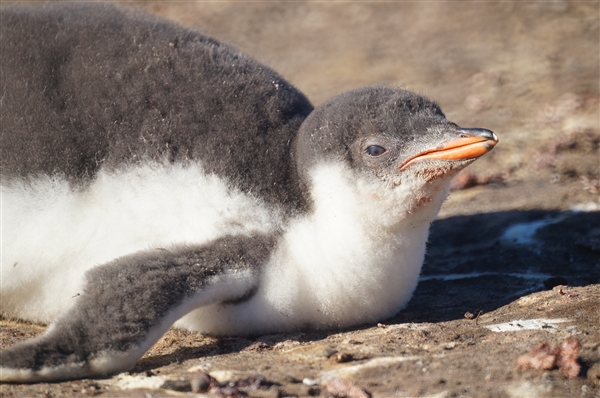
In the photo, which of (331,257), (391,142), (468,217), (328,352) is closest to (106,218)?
(331,257)

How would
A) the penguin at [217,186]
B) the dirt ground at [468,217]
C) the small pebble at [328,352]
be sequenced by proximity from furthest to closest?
the penguin at [217,186], the small pebble at [328,352], the dirt ground at [468,217]

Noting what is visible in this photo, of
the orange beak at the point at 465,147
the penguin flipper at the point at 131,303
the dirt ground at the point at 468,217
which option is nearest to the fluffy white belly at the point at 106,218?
the penguin flipper at the point at 131,303

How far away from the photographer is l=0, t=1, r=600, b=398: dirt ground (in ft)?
11.8

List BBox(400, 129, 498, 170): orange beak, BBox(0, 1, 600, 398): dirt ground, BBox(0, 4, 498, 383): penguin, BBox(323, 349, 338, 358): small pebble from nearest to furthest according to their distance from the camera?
1. BBox(0, 1, 600, 398): dirt ground
2. BBox(323, 349, 338, 358): small pebble
3. BBox(400, 129, 498, 170): orange beak
4. BBox(0, 4, 498, 383): penguin

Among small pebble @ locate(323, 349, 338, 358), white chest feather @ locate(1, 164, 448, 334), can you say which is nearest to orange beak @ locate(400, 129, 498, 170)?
white chest feather @ locate(1, 164, 448, 334)

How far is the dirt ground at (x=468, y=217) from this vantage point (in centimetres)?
360

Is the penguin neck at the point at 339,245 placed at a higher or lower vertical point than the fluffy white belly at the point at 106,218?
lower

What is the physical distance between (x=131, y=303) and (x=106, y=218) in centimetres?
71

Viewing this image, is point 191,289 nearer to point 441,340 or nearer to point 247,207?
point 247,207

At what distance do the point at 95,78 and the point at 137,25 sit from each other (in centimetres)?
61

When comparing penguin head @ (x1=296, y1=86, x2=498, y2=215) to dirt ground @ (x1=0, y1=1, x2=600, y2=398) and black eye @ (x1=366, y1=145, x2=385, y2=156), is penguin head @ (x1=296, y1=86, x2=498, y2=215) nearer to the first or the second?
black eye @ (x1=366, y1=145, x2=385, y2=156)

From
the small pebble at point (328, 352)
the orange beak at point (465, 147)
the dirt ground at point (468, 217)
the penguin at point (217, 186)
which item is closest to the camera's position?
the dirt ground at point (468, 217)

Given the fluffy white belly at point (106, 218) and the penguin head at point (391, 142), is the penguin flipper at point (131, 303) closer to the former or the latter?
the fluffy white belly at point (106, 218)

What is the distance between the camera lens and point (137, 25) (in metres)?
4.93
